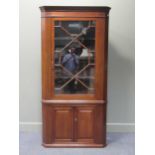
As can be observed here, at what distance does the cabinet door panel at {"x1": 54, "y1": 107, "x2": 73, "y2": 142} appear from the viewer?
3.72 metres

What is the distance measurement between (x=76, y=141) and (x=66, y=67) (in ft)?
3.36

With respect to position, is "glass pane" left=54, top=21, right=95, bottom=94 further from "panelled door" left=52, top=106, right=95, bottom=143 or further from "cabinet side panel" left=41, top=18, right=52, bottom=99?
"panelled door" left=52, top=106, right=95, bottom=143

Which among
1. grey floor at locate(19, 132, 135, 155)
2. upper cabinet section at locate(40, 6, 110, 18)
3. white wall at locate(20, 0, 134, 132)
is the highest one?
upper cabinet section at locate(40, 6, 110, 18)

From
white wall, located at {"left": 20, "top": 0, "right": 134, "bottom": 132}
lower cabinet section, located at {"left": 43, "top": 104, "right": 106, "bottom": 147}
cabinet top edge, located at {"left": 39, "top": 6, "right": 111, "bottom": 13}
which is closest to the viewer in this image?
cabinet top edge, located at {"left": 39, "top": 6, "right": 111, "bottom": 13}

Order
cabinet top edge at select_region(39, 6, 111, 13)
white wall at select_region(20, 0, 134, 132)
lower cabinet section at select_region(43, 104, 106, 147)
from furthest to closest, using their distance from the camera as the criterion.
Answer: white wall at select_region(20, 0, 134, 132), lower cabinet section at select_region(43, 104, 106, 147), cabinet top edge at select_region(39, 6, 111, 13)

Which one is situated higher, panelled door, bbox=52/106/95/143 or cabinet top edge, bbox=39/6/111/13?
cabinet top edge, bbox=39/6/111/13

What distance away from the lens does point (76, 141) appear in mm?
3781

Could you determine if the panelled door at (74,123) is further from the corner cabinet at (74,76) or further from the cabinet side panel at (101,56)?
the cabinet side panel at (101,56)

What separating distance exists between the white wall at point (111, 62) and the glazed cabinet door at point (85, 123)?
73 cm

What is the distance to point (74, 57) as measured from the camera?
3.71 metres

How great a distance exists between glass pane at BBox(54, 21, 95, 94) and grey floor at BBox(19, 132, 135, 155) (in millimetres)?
783

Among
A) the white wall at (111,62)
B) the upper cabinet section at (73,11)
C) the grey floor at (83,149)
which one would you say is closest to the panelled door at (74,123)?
the grey floor at (83,149)

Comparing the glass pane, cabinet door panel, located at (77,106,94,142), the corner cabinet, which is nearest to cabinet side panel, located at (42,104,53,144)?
the corner cabinet

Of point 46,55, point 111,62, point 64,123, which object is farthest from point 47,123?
point 111,62
